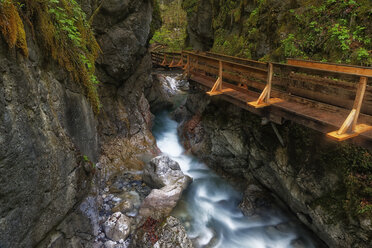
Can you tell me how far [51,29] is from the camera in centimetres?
570

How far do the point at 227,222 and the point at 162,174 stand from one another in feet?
11.0

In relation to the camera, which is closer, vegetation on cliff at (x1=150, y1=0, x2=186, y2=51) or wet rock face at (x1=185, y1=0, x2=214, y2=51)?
wet rock face at (x1=185, y1=0, x2=214, y2=51)

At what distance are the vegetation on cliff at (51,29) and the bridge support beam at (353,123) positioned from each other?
633 centimetres

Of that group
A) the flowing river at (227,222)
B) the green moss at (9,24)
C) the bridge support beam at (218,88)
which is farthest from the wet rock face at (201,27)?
the green moss at (9,24)

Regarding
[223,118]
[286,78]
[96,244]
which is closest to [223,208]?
[223,118]

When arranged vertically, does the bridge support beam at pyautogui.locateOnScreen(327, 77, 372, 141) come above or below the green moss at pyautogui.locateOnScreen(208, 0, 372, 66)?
below

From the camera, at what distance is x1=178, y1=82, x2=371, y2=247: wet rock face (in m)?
6.51

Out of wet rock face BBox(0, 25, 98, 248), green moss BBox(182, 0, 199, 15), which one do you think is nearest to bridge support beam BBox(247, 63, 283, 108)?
wet rock face BBox(0, 25, 98, 248)

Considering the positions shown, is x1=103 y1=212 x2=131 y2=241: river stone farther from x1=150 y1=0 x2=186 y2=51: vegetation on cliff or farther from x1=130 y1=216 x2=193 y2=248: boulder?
x1=150 y1=0 x2=186 y2=51: vegetation on cliff

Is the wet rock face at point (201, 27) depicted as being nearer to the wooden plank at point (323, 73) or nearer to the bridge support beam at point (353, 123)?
the wooden plank at point (323, 73)

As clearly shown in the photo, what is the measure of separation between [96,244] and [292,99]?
7741 mm

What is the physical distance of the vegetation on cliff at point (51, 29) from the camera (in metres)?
4.07

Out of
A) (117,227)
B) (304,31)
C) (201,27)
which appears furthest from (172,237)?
(201,27)

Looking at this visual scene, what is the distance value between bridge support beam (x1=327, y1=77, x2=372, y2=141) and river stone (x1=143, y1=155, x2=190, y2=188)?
6942 mm
